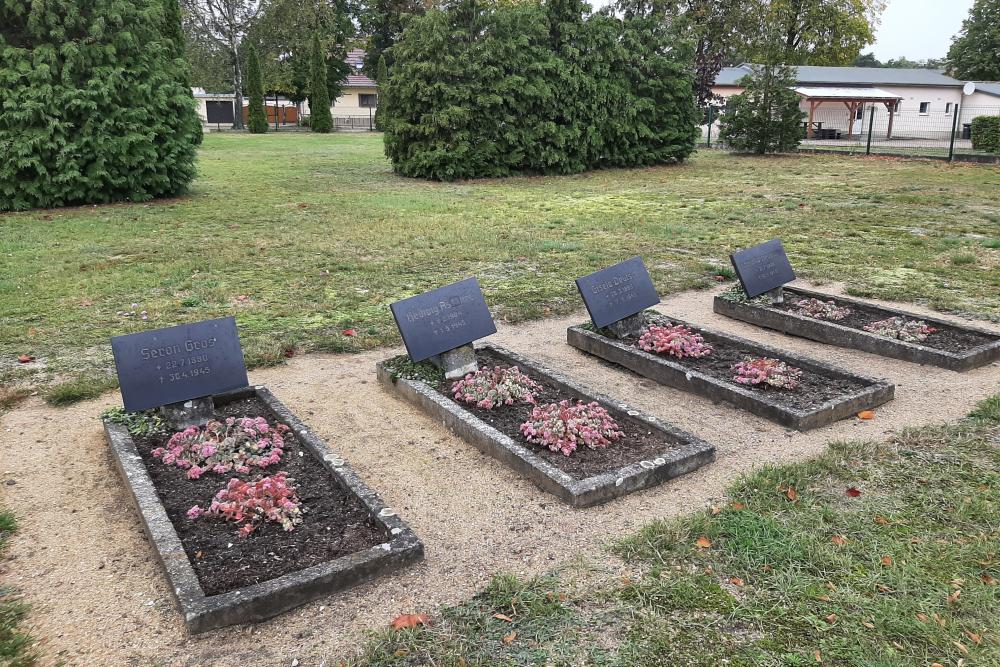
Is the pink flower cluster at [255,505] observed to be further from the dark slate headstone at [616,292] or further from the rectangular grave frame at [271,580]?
the dark slate headstone at [616,292]

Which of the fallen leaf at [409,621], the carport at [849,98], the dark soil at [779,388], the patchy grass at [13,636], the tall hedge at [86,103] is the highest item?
the carport at [849,98]

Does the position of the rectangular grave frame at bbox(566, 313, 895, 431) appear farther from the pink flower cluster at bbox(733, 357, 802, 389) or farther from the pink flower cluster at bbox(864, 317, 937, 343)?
the pink flower cluster at bbox(864, 317, 937, 343)

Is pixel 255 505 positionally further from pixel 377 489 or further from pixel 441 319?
pixel 441 319

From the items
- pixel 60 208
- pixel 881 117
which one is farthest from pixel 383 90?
pixel 881 117

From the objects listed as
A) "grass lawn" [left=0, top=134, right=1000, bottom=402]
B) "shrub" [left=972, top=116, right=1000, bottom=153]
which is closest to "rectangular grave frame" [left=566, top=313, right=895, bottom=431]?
"grass lawn" [left=0, top=134, right=1000, bottom=402]

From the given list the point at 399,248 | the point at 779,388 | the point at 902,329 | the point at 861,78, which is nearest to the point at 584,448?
the point at 779,388

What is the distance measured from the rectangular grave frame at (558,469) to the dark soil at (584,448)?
4 centimetres

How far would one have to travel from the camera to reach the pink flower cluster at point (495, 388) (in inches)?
202

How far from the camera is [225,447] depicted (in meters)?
4.39

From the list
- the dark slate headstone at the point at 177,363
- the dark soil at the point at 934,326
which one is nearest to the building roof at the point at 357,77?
the dark soil at the point at 934,326

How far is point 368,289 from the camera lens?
27.5ft

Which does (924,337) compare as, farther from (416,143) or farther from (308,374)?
(416,143)

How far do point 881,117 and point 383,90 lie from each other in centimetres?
3147

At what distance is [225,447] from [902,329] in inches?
209
